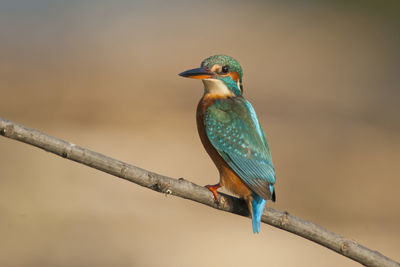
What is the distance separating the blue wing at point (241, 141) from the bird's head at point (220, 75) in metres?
0.06

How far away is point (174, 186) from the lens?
1.94 meters

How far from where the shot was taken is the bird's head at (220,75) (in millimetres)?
2590

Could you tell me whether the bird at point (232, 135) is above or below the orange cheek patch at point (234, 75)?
below

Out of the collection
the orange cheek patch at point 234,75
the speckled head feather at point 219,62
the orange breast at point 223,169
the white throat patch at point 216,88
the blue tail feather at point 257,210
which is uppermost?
the speckled head feather at point 219,62

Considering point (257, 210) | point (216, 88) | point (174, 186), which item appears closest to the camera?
point (174, 186)

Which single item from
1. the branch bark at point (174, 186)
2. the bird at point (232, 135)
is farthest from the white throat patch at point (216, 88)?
the branch bark at point (174, 186)

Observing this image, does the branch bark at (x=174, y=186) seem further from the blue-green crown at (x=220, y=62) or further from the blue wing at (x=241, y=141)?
the blue-green crown at (x=220, y=62)

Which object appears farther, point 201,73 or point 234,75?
point 234,75

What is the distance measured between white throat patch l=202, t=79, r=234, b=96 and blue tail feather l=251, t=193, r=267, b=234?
53 cm

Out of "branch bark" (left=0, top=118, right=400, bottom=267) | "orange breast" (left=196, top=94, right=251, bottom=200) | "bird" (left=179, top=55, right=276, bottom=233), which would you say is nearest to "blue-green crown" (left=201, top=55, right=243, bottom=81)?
"bird" (left=179, top=55, right=276, bottom=233)

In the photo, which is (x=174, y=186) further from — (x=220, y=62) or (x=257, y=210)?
(x=220, y=62)

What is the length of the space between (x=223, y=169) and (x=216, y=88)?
1.18ft

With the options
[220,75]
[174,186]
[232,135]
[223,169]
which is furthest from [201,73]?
[174,186]

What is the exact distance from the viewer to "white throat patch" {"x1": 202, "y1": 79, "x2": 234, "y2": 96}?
2.62 metres
